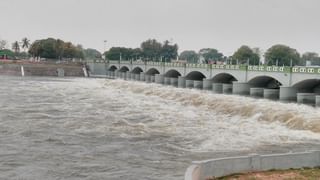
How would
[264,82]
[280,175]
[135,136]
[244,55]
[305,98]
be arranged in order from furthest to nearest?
[244,55], [264,82], [305,98], [135,136], [280,175]

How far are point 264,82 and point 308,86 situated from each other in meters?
14.2

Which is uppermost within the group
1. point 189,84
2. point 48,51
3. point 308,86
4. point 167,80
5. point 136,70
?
point 48,51

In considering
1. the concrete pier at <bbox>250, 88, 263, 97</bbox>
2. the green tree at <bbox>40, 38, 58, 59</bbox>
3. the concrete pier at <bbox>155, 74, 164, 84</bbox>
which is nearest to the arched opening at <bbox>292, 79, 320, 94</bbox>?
the concrete pier at <bbox>250, 88, 263, 97</bbox>

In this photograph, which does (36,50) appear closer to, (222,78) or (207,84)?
(222,78)

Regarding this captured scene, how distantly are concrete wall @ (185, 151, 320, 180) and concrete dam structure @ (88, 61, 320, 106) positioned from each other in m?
34.7

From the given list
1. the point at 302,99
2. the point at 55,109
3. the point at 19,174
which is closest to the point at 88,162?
the point at 19,174

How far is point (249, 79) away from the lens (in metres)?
75.1

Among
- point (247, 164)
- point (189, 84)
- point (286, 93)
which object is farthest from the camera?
point (189, 84)

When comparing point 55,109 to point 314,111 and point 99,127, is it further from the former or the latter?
point 314,111

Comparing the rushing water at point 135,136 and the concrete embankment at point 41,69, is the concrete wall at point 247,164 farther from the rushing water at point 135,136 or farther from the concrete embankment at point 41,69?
the concrete embankment at point 41,69

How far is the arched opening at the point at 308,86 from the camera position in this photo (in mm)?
63438

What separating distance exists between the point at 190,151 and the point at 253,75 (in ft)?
159

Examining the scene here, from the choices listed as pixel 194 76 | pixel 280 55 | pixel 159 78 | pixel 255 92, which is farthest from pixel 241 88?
pixel 280 55

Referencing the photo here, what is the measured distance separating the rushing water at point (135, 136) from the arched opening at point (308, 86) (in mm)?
14161
